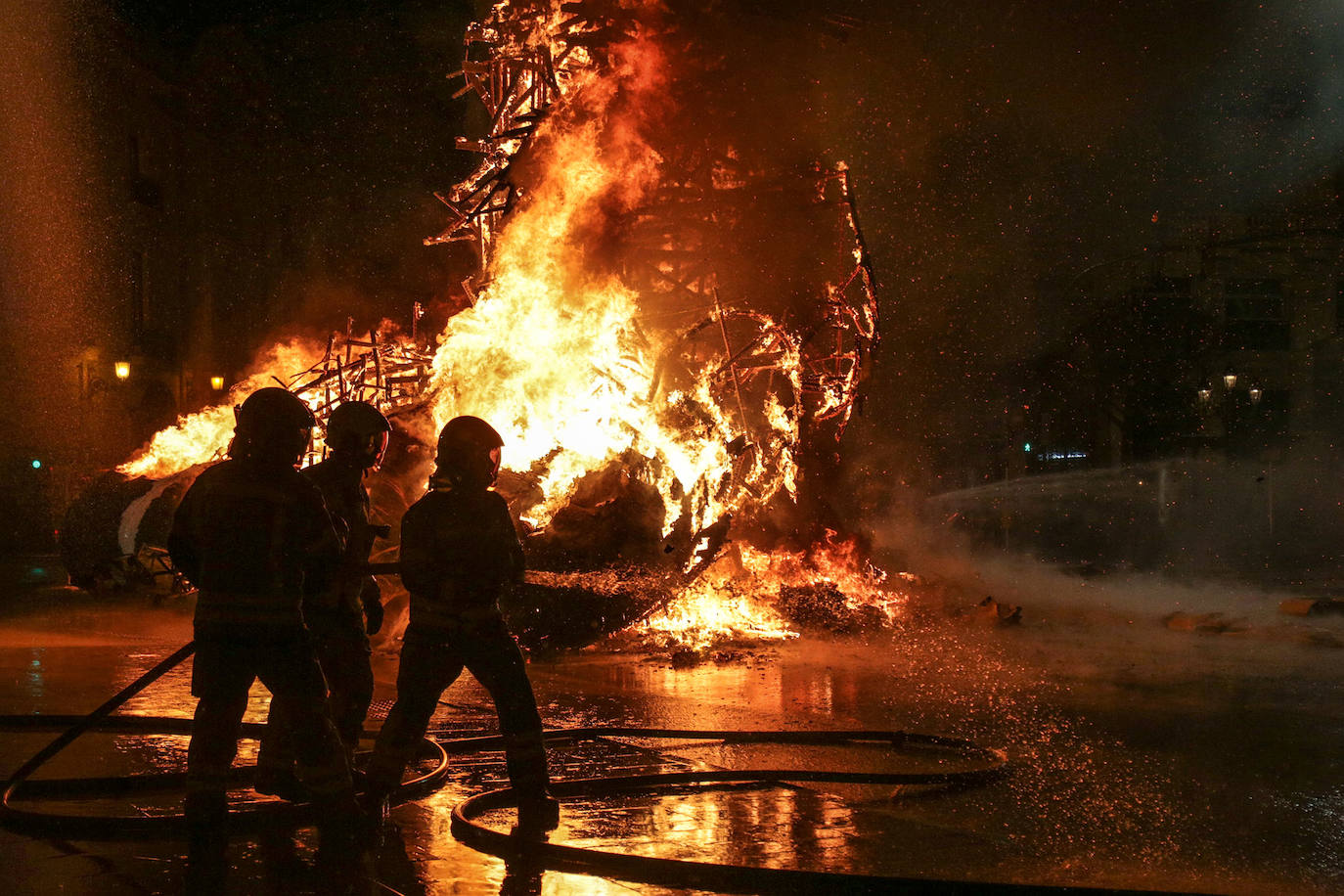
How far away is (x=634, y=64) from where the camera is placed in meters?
10.9

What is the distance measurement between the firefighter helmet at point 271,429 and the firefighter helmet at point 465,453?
58 cm

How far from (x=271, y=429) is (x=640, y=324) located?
6832 mm

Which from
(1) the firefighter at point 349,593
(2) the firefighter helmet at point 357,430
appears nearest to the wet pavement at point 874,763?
(1) the firefighter at point 349,593

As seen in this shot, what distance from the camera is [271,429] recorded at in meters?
4.39

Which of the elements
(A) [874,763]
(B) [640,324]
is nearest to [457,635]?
(A) [874,763]

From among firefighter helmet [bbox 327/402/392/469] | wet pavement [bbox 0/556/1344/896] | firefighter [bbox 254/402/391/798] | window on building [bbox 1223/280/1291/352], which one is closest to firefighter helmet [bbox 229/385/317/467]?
firefighter [bbox 254/402/391/798]

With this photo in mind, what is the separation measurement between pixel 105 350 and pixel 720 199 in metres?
22.5

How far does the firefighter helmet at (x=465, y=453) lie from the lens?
4.79 metres

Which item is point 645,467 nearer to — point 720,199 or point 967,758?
point 720,199

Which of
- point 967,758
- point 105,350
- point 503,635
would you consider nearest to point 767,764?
point 967,758

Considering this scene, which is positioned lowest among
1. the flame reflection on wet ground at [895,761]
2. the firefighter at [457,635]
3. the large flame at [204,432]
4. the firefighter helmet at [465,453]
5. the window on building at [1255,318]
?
the flame reflection on wet ground at [895,761]

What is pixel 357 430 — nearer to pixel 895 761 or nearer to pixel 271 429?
pixel 271 429

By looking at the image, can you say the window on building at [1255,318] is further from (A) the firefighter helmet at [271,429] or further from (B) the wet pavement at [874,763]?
(A) the firefighter helmet at [271,429]

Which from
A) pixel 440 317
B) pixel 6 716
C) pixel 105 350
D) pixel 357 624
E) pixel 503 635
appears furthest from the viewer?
pixel 105 350
